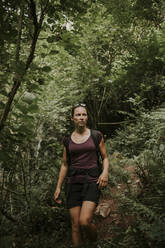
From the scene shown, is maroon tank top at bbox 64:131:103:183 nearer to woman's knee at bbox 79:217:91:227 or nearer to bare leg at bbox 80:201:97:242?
bare leg at bbox 80:201:97:242

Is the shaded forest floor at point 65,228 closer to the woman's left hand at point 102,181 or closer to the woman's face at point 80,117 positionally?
the woman's left hand at point 102,181

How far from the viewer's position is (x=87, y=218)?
8.98 ft

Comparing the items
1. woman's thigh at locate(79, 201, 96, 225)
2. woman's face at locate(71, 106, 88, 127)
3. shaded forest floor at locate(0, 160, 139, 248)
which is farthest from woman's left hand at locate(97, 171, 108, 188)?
shaded forest floor at locate(0, 160, 139, 248)

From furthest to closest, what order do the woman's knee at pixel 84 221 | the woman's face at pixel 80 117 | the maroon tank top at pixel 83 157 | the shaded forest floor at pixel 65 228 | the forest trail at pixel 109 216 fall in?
the forest trail at pixel 109 216 < the shaded forest floor at pixel 65 228 < the woman's face at pixel 80 117 < the maroon tank top at pixel 83 157 < the woman's knee at pixel 84 221

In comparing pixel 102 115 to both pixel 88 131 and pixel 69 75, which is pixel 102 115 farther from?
pixel 88 131

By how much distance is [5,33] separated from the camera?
1.79 meters

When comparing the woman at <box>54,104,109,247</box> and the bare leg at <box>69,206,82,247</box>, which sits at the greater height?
the woman at <box>54,104,109,247</box>

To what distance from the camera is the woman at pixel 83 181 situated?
283 cm

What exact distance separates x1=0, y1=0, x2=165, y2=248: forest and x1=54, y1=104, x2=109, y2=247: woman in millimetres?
394

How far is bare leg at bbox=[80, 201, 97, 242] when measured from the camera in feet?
9.00

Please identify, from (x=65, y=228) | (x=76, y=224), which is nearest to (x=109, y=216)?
(x=65, y=228)

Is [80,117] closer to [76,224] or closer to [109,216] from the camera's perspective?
[76,224]

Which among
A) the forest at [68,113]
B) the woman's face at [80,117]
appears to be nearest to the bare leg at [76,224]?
the forest at [68,113]

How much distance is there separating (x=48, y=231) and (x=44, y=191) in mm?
894
